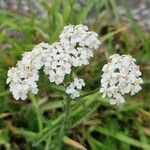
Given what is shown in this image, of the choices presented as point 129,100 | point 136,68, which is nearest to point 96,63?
point 129,100

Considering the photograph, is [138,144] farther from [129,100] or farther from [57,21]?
[57,21]

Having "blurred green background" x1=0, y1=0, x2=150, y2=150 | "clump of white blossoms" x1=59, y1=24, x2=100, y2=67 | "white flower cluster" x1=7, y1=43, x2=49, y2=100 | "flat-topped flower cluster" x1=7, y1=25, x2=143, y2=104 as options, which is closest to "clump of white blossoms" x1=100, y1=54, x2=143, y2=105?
"flat-topped flower cluster" x1=7, y1=25, x2=143, y2=104

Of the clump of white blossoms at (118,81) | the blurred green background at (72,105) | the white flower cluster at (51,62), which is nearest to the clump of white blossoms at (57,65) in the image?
the white flower cluster at (51,62)

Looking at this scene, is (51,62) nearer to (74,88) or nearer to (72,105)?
(74,88)

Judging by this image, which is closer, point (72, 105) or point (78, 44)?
point (78, 44)

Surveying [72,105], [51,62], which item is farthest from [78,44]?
[72,105]

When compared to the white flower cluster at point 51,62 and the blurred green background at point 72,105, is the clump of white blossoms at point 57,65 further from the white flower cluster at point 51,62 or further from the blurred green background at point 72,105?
the blurred green background at point 72,105

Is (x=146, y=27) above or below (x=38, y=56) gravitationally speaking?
above
